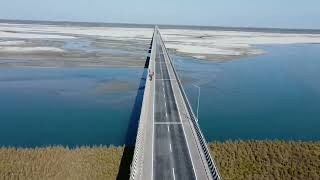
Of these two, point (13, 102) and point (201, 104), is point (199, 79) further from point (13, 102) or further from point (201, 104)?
point (13, 102)

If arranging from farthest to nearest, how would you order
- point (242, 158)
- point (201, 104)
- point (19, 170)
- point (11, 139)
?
1. point (201, 104)
2. point (11, 139)
3. point (242, 158)
4. point (19, 170)

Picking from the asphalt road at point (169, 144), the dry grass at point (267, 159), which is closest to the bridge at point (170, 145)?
the asphalt road at point (169, 144)

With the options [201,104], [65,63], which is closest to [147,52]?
→ [65,63]

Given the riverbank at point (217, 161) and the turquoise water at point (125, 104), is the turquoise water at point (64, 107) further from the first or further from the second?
the riverbank at point (217, 161)

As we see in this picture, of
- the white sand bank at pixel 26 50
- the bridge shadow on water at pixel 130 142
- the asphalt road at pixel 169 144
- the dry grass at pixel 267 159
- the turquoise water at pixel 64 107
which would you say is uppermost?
the asphalt road at pixel 169 144

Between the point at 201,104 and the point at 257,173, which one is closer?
the point at 257,173

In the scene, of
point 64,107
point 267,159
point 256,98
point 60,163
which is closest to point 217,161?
point 267,159

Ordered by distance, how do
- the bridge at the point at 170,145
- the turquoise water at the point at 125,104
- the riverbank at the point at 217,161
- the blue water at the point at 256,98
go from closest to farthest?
the bridge at the point at 170,145
the riverbank at the point at 217,161
the turquoise water at the point at 125,104
the blue water at the point at 256,98
